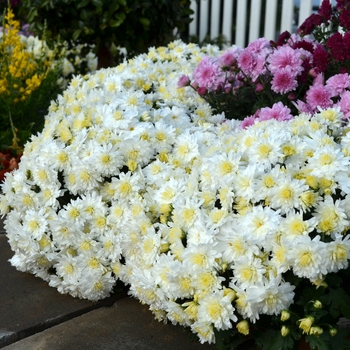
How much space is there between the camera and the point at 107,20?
4715mm

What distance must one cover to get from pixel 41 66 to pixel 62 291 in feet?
7.36

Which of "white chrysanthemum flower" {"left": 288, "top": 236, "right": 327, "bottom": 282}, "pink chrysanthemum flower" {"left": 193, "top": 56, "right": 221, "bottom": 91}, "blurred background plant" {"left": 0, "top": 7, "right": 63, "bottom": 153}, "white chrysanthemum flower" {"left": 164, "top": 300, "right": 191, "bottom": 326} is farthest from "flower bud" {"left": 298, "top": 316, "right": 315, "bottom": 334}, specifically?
"blurred background plant" {"left": 0, "top": 7, "right": 63, "bottom": 153}

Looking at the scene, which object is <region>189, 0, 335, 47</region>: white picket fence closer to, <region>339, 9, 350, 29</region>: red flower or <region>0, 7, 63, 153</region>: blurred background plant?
<region>0, 7, 63, 153</region>: blurred background plant

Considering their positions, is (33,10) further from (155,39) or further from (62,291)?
(62,291)

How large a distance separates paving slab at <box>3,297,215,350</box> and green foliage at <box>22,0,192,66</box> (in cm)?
288

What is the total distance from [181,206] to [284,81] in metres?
0.95

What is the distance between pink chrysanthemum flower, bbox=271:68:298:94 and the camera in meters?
2.66

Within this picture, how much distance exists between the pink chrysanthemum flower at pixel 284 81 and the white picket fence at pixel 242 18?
2.43m

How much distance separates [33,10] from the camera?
4859mm

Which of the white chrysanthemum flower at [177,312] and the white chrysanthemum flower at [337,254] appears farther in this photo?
the white chrysanthemum flower at [177,312]

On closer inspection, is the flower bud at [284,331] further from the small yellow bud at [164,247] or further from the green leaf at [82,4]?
the green leaf at [82,4]

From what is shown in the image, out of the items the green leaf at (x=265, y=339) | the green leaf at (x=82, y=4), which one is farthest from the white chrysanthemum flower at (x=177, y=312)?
the green leaf at (x=82, y=4)

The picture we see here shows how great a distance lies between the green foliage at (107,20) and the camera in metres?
4.72

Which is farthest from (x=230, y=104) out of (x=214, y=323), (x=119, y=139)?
(x=214, y=323)
